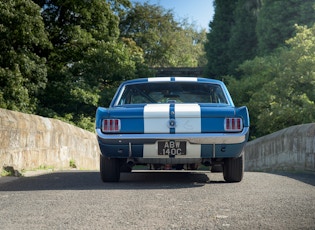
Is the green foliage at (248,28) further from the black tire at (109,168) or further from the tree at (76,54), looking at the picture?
the black tire at (109,168)

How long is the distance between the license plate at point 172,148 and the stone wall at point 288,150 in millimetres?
5504

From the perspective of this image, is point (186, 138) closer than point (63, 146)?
Yes

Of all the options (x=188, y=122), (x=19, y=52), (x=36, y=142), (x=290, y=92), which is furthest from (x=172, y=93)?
(x=290, y=92)

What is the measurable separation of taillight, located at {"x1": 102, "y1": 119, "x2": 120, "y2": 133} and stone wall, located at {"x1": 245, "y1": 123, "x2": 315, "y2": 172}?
5956 millimetres

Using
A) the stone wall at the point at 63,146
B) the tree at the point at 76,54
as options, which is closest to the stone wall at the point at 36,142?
the stone wall at the point at 63,146

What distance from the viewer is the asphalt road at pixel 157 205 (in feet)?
14.0

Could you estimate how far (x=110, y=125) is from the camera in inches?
276

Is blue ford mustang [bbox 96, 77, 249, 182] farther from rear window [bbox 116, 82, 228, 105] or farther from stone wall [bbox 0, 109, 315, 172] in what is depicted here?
stone wall [bbox 0, 109, 315, 172]

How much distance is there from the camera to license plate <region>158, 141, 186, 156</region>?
6949 millimetres

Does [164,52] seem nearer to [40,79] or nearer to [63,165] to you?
[40,79]

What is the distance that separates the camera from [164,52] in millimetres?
50188

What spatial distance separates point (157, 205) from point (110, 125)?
2.03 metres

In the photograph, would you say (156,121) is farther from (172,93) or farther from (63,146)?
(63,146)

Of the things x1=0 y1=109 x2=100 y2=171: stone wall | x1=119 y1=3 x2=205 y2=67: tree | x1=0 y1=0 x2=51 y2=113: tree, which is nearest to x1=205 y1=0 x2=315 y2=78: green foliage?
x1=119 y1=3 x2=205 y2=67: tree
